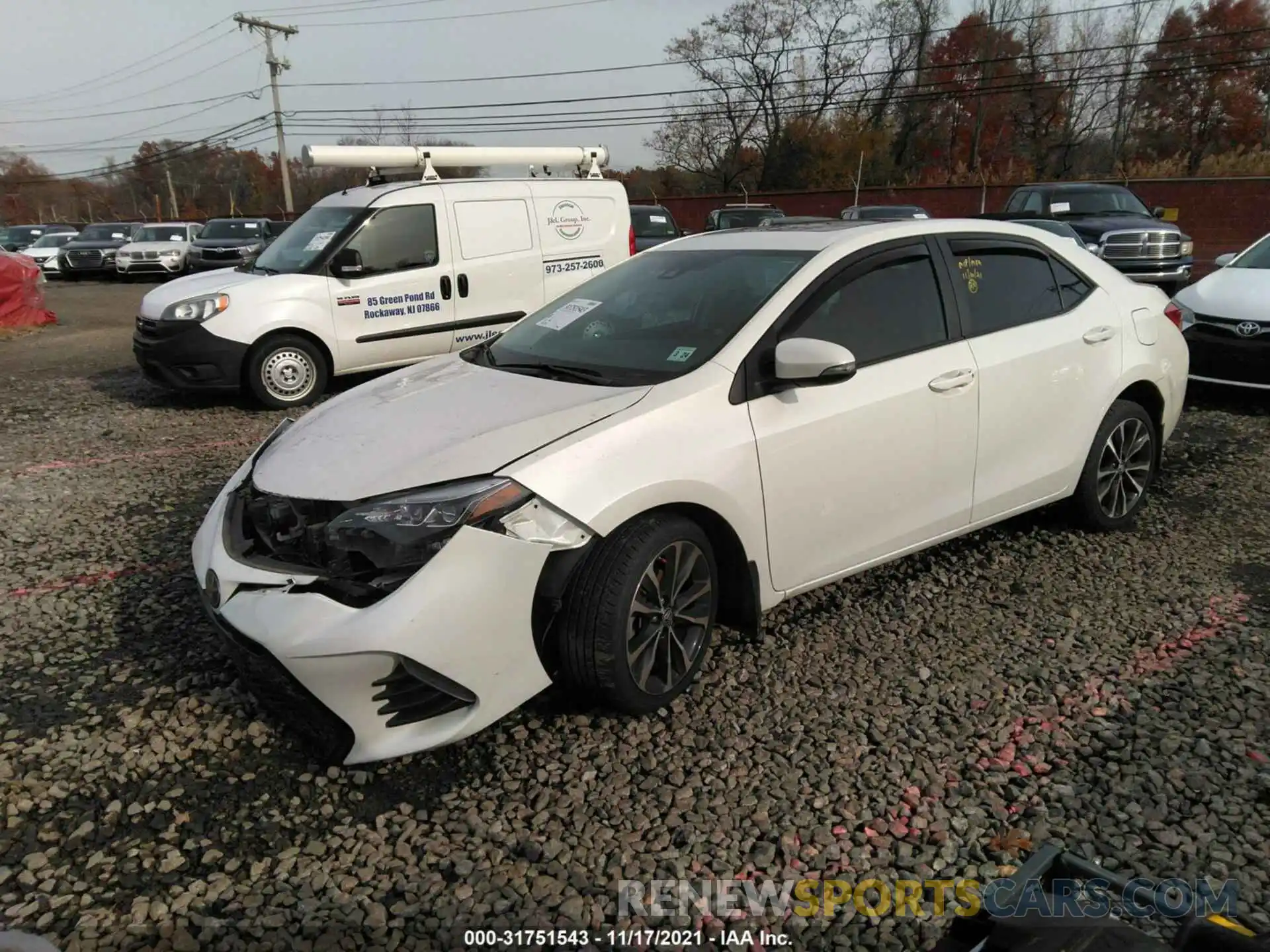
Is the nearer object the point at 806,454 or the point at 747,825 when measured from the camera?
the point at 747,825

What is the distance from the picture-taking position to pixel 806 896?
2.26m

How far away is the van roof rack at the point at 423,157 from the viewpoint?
8.44m

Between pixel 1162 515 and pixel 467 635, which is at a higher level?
pixel 467 635

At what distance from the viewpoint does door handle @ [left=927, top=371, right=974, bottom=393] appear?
3539 mm

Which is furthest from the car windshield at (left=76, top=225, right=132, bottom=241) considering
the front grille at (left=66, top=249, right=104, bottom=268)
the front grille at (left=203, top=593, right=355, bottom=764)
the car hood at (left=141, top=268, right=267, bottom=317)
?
the front grille at (left=203, top=593, right=355, bottom=764)

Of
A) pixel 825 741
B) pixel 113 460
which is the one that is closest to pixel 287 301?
pixel 113 460

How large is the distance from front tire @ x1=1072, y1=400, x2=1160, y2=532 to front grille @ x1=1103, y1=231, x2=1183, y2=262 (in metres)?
10.9

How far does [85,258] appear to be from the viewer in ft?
81.1

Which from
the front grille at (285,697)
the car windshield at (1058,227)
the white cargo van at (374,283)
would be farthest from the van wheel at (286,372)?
the car windshield at (1058,227)

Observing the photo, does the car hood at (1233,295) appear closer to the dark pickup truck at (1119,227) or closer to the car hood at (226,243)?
the dark pickup truck at (1119,227)

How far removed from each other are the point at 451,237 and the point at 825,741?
256 inches

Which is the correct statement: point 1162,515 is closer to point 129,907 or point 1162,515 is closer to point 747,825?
point 747,825

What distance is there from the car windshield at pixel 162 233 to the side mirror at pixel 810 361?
82.3 feet

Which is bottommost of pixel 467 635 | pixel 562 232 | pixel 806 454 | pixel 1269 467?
pixel 1269 467
